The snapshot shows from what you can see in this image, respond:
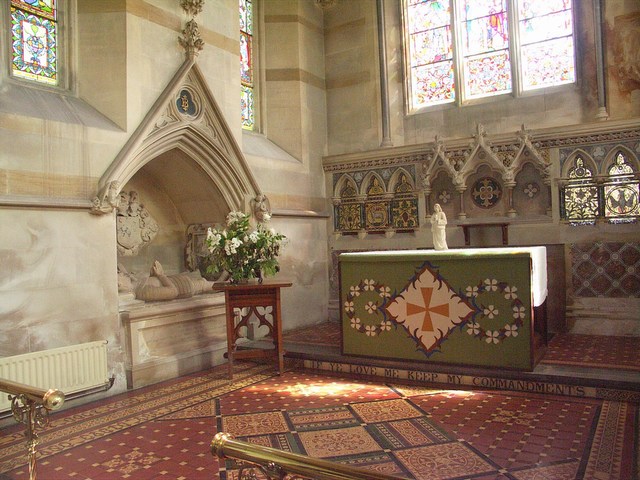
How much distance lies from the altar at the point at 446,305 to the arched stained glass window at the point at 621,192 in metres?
1.78

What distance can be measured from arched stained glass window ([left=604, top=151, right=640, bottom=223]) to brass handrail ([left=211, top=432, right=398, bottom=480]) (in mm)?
6500

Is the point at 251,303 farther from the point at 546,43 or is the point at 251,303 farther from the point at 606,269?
the point at 546,43

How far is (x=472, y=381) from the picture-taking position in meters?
5.13

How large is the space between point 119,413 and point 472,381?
10.5 ft

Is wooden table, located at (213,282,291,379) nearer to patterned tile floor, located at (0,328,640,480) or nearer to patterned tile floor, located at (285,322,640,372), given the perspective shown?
patterned tile floor, located at (0,328,640,480)

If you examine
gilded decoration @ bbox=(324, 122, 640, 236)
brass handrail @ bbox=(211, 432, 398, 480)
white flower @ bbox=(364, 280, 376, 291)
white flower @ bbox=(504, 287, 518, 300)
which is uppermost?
gilded decoration @ bbox=(324, 122, 640, 236)

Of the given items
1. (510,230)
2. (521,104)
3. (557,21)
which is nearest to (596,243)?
(510,230)

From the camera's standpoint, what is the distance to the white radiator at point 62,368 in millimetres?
4398

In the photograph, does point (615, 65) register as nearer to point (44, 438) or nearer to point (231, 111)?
point (231, 111)

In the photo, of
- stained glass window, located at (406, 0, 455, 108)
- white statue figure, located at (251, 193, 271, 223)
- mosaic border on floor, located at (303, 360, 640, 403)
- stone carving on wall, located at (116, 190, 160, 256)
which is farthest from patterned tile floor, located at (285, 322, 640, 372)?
stained glass window, located at (406, 0, 455, 108)

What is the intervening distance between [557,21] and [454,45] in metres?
1.45

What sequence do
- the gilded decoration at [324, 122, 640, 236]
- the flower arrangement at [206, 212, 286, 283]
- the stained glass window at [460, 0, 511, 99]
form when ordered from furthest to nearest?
the stained glass window at [460, 0, 511, 99], the gilded decoration at [324, 122, 640, 236], the flower arrangement at [206, 212, 286, 283]

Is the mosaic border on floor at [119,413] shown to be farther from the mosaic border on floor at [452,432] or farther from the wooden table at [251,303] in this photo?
the mosaic border on floor at [452,432]

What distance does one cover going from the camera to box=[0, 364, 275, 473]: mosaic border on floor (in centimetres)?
391
